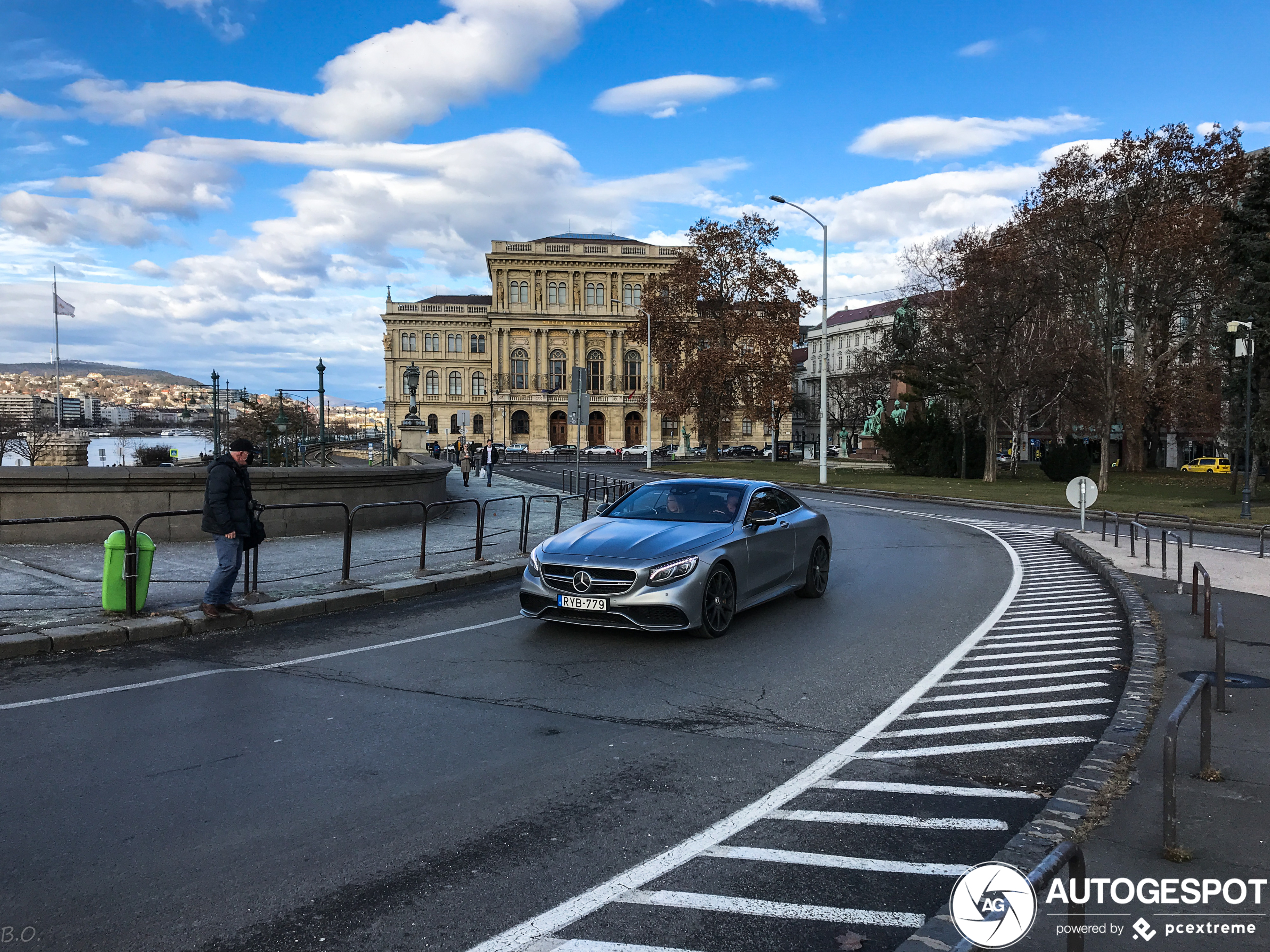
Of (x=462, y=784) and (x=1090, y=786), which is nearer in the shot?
(x=1090, y=786)

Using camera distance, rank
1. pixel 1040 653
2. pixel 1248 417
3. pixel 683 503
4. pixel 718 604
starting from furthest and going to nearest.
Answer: pixel 1248 417 < pixel 683 503 < pixel 718 604 < pixel 1040 653

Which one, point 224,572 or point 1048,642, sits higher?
point 224,572

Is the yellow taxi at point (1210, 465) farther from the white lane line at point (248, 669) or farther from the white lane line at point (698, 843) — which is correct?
the white lane line at point (698, 843)

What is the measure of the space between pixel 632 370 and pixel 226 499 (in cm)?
9415

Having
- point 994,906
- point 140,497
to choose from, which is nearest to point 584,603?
point 994,906

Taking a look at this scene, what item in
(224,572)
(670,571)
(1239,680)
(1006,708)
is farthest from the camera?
(224,572)

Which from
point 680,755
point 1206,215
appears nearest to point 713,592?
point 680,755

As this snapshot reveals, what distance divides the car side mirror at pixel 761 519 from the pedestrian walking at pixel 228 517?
511cm

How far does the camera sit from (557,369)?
101m

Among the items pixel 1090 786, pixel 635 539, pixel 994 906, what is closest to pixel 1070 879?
pixel 994 906

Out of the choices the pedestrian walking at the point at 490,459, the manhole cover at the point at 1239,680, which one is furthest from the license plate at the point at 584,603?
the pedestrian walking at the point at 490,459

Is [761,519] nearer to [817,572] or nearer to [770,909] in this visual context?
[817,572]

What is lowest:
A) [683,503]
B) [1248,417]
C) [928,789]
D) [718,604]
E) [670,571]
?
[928,789]

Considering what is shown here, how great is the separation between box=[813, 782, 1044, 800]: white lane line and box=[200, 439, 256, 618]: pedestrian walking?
6592 mm
